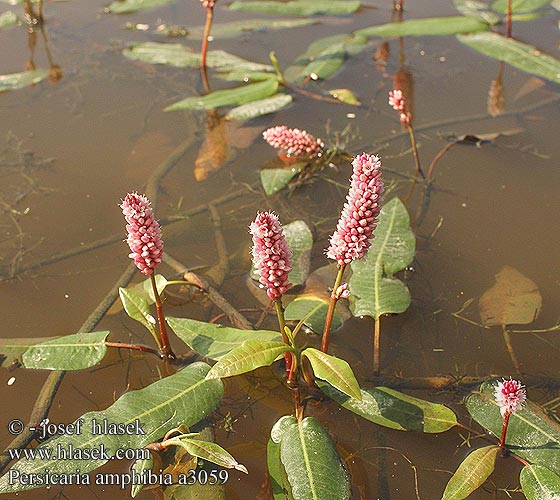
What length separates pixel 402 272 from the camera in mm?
2627

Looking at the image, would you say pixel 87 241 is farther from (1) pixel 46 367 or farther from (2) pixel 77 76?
(2) pixel 77 76

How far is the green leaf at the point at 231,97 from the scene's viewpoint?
3.55 m

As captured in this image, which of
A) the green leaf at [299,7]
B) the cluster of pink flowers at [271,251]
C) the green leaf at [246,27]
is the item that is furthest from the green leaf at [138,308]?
the green leaf at [299,7]

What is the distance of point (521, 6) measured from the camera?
435cm

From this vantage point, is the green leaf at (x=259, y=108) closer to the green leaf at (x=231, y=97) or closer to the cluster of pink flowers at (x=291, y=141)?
the green leaf at (x=231, y=97)

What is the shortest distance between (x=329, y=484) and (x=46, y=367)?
0.96 meters

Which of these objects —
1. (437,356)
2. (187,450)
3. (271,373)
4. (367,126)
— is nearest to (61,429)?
(187,450)

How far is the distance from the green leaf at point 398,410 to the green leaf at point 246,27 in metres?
2.88

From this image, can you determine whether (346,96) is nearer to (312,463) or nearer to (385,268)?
(385,268)

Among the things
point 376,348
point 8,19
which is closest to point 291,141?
point 376,348

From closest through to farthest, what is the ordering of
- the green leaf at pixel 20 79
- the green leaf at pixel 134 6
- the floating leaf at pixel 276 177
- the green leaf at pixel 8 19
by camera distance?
the floating leaf at pixel 276 177 < the green leaf at pixel 20 79 < the green leaf at pixel 8 19 < the green leaf at pixel 134 6

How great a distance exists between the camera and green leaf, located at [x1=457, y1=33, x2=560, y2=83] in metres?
3.70

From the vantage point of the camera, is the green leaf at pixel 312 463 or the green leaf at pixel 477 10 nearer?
the green leaf at pixel 312 463

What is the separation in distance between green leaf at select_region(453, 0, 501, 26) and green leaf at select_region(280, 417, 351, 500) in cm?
323
